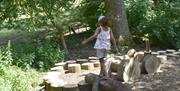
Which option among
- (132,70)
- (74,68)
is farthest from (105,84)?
(74,68)

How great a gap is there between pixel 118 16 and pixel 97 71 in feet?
9.64

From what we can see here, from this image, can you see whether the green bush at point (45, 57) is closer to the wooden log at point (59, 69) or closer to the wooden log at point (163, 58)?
the wooden log at point (59, 69)

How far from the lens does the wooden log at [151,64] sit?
8.96 m

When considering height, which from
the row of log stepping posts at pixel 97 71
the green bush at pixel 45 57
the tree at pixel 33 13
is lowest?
the row of log stepping posts at pixel 97 71

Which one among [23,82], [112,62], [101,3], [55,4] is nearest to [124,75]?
[112,62]

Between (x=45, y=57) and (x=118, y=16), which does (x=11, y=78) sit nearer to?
(x=45, y=57)

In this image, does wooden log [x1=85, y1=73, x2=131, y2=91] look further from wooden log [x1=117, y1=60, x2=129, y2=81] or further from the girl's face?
the girl's face

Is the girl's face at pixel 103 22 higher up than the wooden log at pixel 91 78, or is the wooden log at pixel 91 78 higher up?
the girl's face at pixel 103 22

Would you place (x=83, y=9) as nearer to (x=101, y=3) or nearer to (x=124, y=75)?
(x=101, y=3)

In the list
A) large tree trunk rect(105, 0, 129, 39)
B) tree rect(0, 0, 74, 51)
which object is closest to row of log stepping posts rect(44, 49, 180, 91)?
large tree trunk rect(105, 0, 129, 39)

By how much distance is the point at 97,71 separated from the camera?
381 inches

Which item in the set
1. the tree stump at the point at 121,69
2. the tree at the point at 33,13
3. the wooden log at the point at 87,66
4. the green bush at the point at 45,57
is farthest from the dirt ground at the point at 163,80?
the tree at the point at 33,13

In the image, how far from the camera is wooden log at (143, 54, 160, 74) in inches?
353

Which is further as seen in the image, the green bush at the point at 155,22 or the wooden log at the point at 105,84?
the green bush at the point at 155,22
